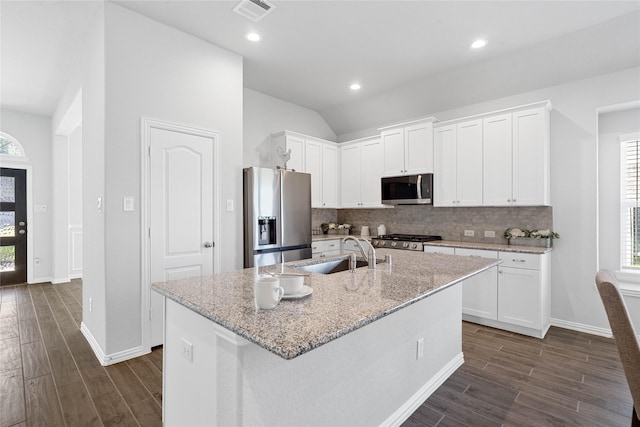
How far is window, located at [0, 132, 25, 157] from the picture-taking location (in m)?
5.32

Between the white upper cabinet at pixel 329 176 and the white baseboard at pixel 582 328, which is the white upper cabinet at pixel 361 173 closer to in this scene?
the white upper cabinet at pixel 329 176

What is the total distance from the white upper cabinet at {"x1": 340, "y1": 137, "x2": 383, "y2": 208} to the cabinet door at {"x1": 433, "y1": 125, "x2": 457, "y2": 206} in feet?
2.88

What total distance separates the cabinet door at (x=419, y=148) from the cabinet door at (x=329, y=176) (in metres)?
1.31

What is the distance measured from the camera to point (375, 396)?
5.64ft

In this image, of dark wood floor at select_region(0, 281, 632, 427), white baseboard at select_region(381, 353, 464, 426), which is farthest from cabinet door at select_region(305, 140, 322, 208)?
white baseboard at select_region(381, 353, 464, 426)

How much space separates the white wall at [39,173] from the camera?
5484 millimetres

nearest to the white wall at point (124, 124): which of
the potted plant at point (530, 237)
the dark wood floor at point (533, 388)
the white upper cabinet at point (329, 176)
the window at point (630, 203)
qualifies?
the white upper cabinet at point (329, 176)

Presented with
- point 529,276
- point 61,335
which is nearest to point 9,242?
point 61,335

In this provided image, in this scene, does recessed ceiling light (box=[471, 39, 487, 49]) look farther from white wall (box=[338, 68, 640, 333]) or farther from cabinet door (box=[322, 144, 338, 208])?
cabinet door (box=[322, 144, 338, 208])

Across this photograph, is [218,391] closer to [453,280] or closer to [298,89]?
[453,280]

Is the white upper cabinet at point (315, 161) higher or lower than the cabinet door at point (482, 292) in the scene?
higher

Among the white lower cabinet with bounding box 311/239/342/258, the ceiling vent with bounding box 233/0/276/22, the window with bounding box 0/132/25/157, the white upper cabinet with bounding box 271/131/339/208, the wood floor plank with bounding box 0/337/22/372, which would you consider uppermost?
the ceiling vent with bounding box 233/0/276/22

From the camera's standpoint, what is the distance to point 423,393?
2117mm

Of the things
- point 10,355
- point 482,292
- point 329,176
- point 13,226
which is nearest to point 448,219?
point 482,292
